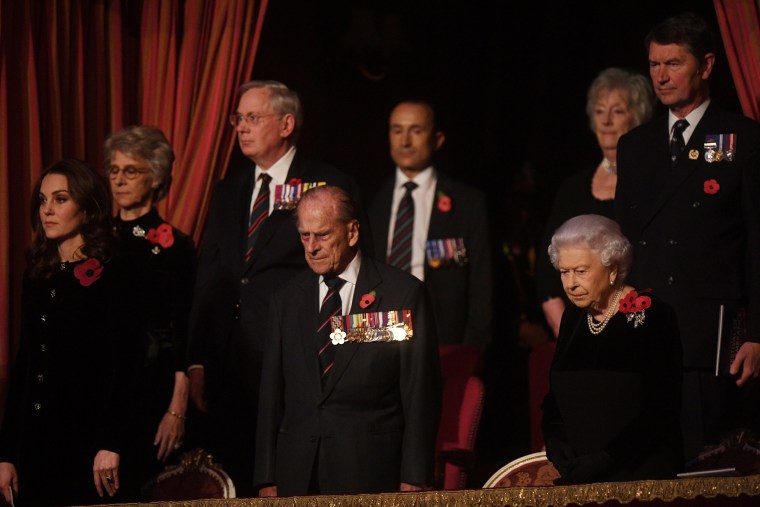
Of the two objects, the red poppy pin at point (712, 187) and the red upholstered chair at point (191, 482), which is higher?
the red poppy pin at point (712, 187)

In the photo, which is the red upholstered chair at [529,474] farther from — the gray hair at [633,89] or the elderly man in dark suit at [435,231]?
the gray hair at [633,89]

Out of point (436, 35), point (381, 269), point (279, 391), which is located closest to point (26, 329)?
point (279, 391)

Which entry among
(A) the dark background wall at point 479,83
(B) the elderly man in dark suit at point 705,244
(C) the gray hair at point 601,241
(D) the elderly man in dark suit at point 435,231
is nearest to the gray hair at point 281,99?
(D) the elderly man in dark suit at point 435,231

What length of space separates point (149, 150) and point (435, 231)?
1.33 metres

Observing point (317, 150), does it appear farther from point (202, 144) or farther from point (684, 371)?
point (684, 371)

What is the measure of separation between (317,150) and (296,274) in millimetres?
1636

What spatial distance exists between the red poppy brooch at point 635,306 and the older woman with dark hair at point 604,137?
1.02 metres

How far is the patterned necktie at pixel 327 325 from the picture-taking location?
187 inches

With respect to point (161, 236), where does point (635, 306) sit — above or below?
below

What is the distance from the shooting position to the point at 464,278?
583 cm

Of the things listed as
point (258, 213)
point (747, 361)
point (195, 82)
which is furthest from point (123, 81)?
point (747, 361)

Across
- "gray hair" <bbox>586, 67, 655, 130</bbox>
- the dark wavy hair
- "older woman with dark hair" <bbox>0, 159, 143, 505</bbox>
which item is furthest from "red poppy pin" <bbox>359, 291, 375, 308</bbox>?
"gray hair" <bbox>586, 67, 655, 130</bbox>

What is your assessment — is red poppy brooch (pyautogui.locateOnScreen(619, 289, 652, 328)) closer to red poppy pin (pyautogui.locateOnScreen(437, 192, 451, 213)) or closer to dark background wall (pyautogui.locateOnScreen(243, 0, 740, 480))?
red poppy pin (pyautogui.locateOnScreen(437, 192, 451, 213))

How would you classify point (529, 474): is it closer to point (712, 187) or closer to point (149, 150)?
point (712, 187)
